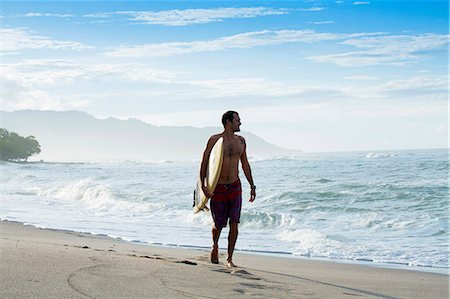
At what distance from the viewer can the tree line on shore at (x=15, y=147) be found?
69.6 metres

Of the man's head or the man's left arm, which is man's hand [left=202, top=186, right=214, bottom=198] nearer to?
the man's left arm

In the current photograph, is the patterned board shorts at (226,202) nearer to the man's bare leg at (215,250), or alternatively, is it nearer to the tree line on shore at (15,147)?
the man's bare leg at (215,250)

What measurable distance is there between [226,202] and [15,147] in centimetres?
6620

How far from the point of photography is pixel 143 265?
642cm

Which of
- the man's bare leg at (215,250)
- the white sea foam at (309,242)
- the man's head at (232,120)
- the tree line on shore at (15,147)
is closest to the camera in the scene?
the man's head at (232,120)

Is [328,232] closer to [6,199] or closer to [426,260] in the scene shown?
[426,260]

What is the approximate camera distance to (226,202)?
774 cm

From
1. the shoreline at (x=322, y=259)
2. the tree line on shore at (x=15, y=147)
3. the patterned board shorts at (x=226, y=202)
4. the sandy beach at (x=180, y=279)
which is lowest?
the shoreline at (x=322, y=259)

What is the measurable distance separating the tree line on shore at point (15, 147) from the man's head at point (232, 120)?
215 feet

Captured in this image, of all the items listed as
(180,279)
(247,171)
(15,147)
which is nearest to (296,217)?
(247,171)

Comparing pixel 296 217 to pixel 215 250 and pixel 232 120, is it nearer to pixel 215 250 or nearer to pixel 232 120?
pixel 215 250

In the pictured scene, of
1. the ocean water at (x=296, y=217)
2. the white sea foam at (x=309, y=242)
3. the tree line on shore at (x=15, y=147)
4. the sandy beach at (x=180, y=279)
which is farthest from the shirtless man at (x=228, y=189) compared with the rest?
the tree line on shore at (x=15, y=147)

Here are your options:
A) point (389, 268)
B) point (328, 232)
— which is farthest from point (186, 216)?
point (389, 268)

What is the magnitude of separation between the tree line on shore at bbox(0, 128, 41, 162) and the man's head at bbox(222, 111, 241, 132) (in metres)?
65.6
